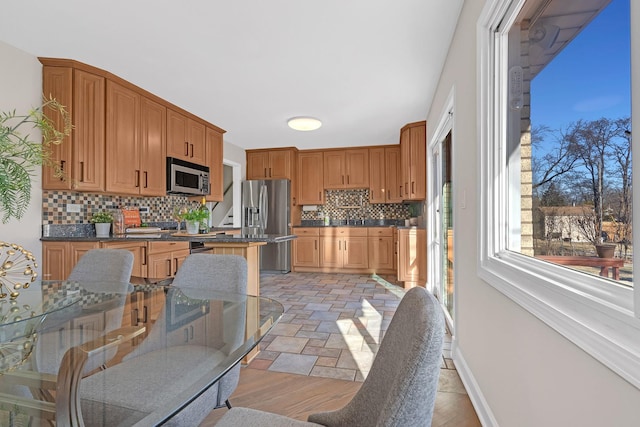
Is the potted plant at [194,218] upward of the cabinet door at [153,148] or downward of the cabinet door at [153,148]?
downward

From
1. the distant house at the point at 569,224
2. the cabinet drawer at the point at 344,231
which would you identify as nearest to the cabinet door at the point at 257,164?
the cabinet drawer at the point at 344,231

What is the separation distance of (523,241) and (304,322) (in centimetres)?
216

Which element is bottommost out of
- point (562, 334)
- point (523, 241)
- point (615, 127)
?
point (562, 334)

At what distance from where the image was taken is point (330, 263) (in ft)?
18.5

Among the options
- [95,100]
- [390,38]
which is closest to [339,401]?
[390,38]

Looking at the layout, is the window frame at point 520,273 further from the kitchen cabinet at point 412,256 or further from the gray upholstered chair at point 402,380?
the kitchen cabinet at point 412,256

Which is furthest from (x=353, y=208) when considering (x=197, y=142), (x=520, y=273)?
(x=520, y=273)

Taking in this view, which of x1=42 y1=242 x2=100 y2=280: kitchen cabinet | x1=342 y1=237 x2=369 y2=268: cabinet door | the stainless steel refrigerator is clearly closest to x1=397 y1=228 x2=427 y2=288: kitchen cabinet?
x1=342 y1=237 x2=369 y2=268: cabinet door

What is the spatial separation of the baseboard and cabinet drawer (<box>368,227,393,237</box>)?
3.26m

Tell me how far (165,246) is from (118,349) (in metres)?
2.19

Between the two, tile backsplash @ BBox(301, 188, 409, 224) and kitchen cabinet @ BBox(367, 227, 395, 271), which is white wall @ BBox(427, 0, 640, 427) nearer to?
kitchen cabinet @ BBox(367, 227, 395, 271)

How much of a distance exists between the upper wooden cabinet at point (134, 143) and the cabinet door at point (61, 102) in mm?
311

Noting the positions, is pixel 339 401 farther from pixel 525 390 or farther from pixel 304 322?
pixel 304 322

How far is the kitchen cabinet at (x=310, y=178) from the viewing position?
235 inches
